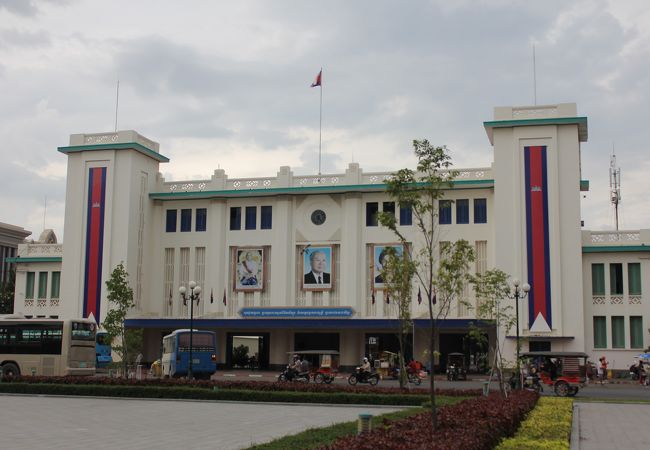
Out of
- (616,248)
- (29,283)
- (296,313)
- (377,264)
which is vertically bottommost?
(296,313)

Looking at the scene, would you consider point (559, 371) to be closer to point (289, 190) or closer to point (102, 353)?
point (289, 190)

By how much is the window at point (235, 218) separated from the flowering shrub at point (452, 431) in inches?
1441

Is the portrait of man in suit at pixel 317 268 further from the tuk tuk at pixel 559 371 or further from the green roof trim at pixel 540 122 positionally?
the tuk tuk at pixel 559 371

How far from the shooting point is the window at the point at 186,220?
5516 centimetres

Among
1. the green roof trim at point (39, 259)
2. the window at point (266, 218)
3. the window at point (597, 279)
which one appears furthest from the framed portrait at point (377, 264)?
the green roof trim at point (39, 259)

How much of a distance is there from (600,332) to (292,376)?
2012cm

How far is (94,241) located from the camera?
5341cm

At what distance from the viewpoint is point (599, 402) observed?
95.0ft

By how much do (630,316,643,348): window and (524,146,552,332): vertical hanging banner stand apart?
17.0 ft

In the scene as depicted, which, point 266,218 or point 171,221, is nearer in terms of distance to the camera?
point 266,218

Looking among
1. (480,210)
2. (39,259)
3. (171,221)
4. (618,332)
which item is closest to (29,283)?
(39,259)

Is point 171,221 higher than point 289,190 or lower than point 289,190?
lower

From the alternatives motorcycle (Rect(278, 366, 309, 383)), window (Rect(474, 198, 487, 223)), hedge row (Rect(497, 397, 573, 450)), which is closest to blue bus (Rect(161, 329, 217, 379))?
motorcycle (Rect(278, 366, 309, 383))

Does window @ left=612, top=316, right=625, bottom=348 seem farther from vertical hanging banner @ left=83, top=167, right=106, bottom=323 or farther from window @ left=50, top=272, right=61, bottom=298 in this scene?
window @ left=50, top=272, right=61, bottom=298
